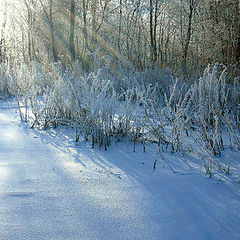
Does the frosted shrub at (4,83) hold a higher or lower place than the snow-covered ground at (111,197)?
higher

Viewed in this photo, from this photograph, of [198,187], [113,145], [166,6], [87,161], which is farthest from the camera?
[166,6]

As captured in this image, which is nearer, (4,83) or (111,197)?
(111,197)

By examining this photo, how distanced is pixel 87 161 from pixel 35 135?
100 cm

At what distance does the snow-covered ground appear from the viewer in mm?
1144

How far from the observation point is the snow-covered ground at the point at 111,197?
114 centimetres

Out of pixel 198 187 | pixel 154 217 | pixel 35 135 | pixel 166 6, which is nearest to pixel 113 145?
pixel 35 135

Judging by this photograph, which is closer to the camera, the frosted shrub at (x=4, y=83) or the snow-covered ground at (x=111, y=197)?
the snow-covered ground at (x=111, y=197)

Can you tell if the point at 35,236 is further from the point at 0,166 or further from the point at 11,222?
the point at 0,166

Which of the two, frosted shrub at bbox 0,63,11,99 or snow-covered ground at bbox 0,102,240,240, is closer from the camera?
snow-covered ground at bbox 0,102,240,240

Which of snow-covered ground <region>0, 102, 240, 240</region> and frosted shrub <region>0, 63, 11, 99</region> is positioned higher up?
frosted shrub <region>0, 63, 11, 99</region>

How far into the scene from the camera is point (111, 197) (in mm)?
1448

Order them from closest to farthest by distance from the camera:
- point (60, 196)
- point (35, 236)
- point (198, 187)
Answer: point (35, 236)
point (60, 196)
point (198, 187)

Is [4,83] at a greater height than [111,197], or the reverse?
[4,83]

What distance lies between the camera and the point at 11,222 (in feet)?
3.88
